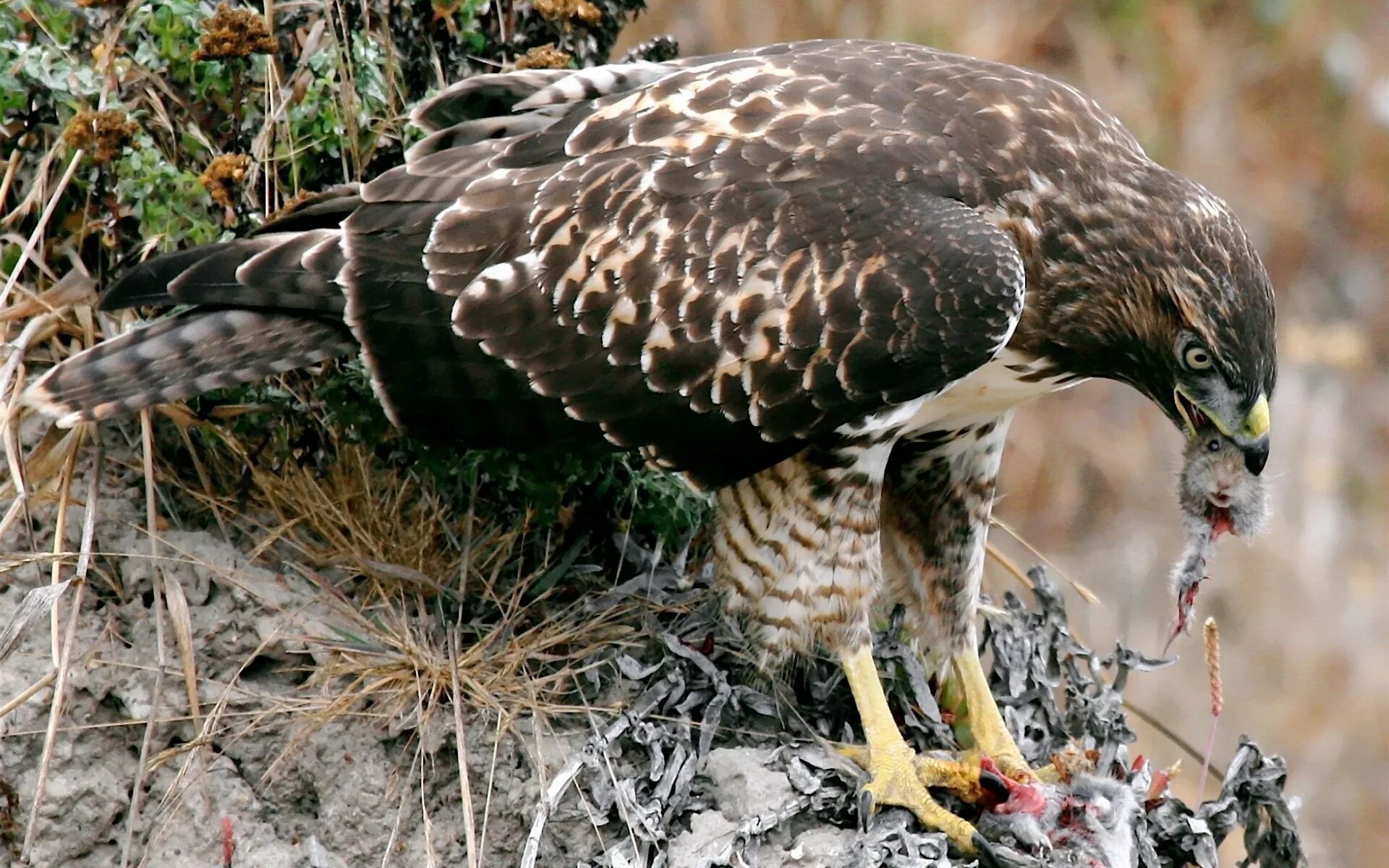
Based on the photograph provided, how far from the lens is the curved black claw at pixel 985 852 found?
3051mm

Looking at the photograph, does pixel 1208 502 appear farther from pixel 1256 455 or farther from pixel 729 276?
pixel 729 276

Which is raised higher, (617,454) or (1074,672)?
(617,454)

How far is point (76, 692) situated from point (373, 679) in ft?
1.96

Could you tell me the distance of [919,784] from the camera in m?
3.19

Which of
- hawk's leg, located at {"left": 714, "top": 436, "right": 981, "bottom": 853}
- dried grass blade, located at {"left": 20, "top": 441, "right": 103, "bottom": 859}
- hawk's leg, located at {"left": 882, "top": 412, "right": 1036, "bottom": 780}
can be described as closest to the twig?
hawk's leg, located at {"left": 714, "top": 436, "right": 981, "bottom": 853}

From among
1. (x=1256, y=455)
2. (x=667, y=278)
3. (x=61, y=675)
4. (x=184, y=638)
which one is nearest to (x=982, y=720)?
(x=1256, y=455)

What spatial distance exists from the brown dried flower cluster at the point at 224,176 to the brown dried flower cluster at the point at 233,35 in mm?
227

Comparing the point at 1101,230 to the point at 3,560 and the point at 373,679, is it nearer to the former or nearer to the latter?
the point at 373,679

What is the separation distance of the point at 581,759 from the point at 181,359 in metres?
1.16

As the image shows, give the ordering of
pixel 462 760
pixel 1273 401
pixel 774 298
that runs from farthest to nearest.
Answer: pixel 1273 401
pixel 462 760
pixel 774 298

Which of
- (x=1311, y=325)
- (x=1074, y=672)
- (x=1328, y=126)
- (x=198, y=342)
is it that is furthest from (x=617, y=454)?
(x=1328, y=126)

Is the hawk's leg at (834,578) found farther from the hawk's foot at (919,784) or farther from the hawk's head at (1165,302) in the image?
the hawk's head at (1165,302)

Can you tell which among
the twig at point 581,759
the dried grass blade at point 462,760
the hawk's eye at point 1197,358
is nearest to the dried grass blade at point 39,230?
the dried grass blade at point 462,760

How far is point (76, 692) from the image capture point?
10.4ft
